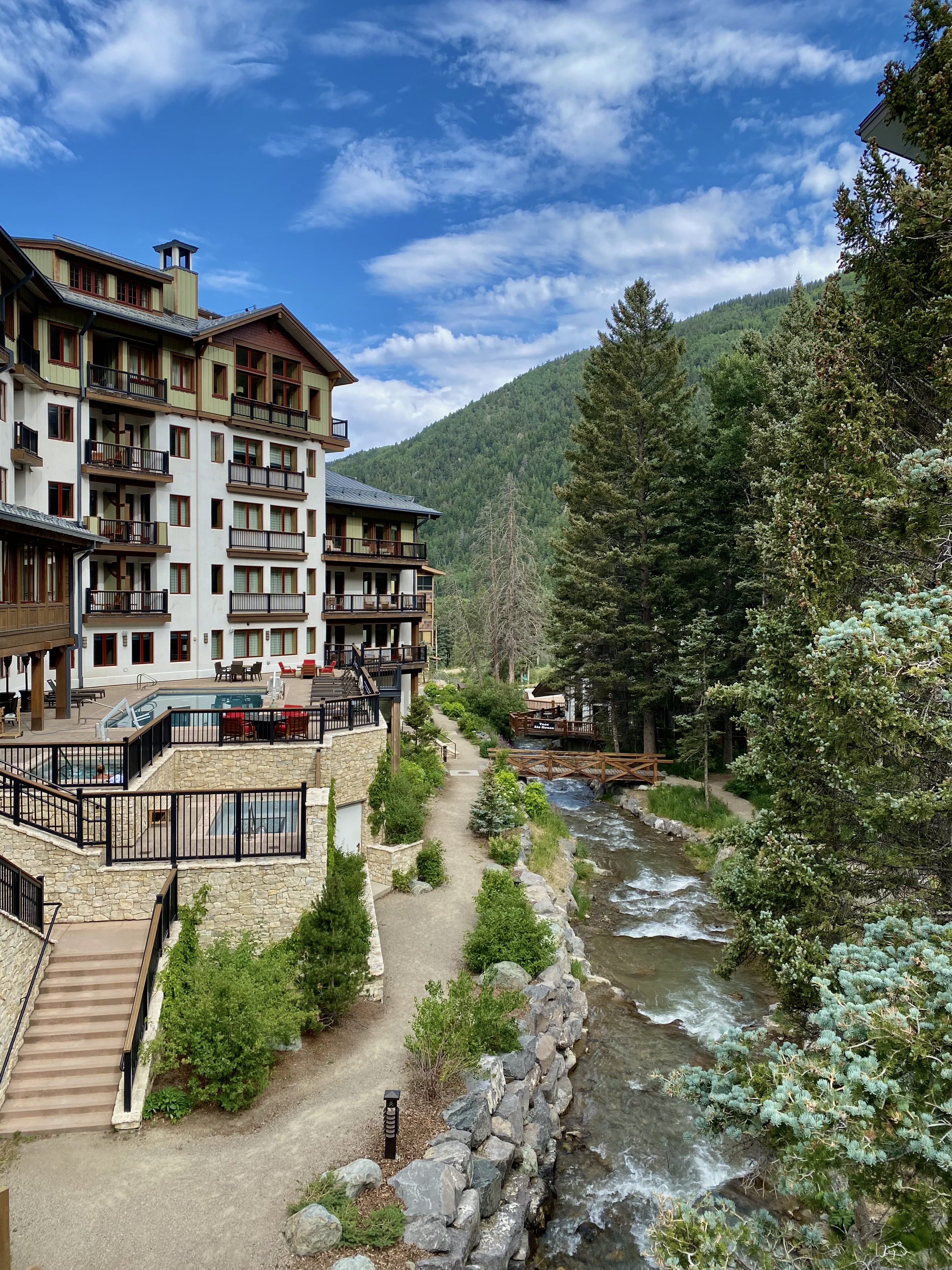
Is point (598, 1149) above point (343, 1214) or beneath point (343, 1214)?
beneath

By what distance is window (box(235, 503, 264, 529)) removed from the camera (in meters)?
30.7

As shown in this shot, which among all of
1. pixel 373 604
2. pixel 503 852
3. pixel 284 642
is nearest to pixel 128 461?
pixel 284 642

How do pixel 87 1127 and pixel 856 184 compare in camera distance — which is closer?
pixel 87 1127

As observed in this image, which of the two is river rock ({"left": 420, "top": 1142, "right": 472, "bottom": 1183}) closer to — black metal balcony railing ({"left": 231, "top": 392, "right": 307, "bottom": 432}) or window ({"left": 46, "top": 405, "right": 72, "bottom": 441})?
window ({"left": 46, "top": 405, "right": 72, "bottom": 441})

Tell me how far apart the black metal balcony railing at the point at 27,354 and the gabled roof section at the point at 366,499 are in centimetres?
1231

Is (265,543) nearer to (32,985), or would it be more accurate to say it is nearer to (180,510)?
(180,510)

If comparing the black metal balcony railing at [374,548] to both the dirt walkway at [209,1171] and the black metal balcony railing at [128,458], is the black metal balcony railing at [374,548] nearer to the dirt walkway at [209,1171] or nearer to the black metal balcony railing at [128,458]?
the black metal balcony railing at [128,458]

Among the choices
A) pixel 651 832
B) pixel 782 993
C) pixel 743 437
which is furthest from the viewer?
pixel 743 437

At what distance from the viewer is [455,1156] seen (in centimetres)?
1023

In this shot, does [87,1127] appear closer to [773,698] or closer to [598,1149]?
[598,1149]

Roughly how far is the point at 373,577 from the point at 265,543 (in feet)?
24.0

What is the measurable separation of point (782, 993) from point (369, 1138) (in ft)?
20.8

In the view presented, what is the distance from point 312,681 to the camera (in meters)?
26.6

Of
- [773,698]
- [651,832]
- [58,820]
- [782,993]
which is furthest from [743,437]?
[58,820]
